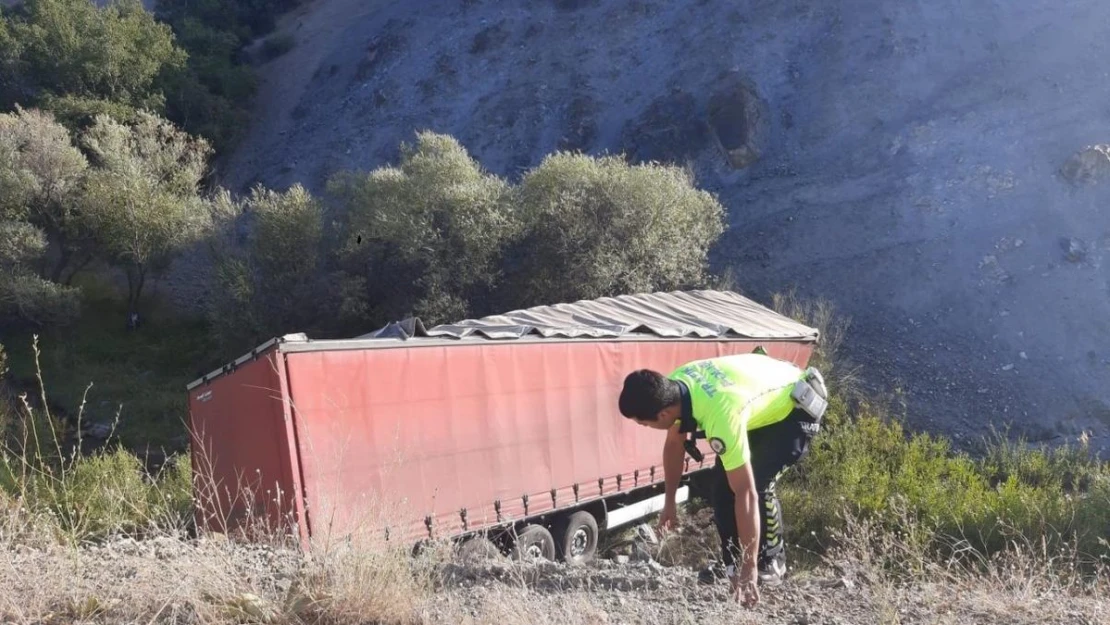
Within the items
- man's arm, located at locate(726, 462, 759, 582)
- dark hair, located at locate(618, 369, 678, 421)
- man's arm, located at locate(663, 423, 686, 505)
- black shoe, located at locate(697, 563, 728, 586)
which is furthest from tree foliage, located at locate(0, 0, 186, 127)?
man's arm, located at locate(726, 462, 759, 582)

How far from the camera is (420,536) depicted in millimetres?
7938

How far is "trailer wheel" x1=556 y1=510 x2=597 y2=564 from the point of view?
992 centimetres

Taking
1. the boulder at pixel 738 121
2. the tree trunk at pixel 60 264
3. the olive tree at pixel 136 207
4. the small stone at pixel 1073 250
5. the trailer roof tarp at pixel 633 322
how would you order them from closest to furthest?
the trailer roof tarp at pixel 633 322 → the small stone at pixel 1073 250 → the olive tree at pixel 136 207 → the tree trunk at pixel 60 264 → the boulder at pixel 738 121

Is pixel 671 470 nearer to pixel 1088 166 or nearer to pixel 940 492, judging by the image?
pixel 940 492

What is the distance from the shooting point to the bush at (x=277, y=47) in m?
43.0

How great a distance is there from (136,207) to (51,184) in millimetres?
2516

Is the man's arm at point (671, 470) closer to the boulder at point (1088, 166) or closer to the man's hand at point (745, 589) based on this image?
the man's hand at point (745, 589)

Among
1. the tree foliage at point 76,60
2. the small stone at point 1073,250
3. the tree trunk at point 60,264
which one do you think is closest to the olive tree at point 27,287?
the tree trunk at point 60,264

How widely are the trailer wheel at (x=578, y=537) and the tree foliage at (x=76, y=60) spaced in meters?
26.2

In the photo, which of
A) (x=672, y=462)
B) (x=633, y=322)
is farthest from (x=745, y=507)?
(x=633, y=322)

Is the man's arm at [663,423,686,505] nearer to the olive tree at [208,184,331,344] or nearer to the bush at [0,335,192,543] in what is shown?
the bush at [0,335,192,543]

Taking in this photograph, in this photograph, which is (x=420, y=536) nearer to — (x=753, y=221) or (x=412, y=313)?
(x=412, y=313)

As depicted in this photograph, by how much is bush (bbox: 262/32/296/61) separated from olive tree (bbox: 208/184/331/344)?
76.2 ft

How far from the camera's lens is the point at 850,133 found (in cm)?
2767
